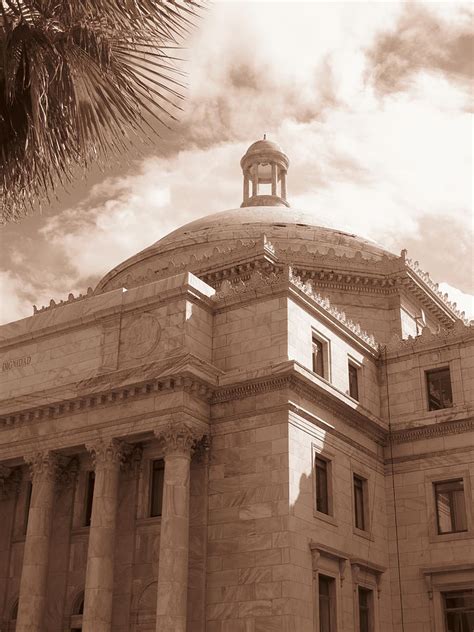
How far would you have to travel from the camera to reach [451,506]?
3416cm

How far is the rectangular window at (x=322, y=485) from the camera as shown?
31.8 meters

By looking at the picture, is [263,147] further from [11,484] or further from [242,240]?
[11,484]

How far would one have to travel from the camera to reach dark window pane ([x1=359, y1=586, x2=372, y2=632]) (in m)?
32.2

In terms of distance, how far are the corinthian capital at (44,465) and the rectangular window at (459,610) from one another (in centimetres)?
1564

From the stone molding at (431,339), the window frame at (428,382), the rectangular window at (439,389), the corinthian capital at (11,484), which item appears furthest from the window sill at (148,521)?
the stone molding at (431,339)

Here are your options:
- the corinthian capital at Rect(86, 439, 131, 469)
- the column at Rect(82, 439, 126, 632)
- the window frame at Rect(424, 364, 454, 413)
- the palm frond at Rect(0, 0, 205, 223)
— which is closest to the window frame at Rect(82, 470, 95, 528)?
the column at Rect(82, 439, 126, 632)

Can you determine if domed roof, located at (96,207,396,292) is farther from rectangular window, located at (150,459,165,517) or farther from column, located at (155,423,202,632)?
column, located at (155,423,202,632)

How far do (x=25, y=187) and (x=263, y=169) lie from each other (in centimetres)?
5098

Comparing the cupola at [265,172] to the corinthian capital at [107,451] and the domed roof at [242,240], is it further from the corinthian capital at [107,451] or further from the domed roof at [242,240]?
the corinthian capital at [107,451]

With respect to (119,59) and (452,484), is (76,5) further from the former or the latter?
(452,484)

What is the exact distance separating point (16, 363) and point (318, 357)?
12.6 meters

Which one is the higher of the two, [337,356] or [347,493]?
[337,356]

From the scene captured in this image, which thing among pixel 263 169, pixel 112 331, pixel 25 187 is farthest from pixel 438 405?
pixel 263 169

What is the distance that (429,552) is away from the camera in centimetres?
3356
